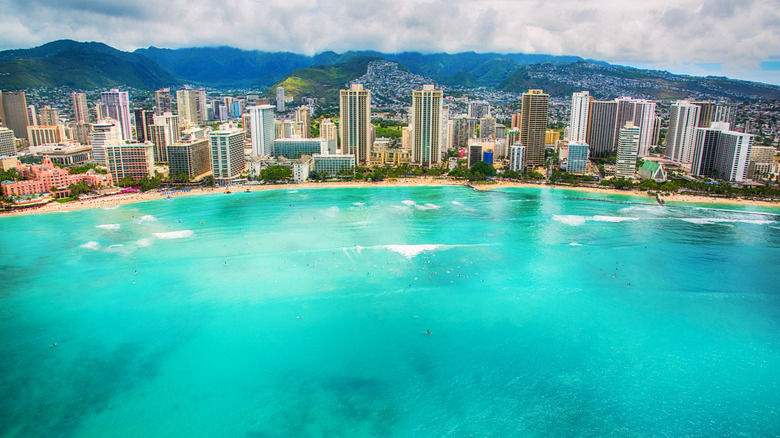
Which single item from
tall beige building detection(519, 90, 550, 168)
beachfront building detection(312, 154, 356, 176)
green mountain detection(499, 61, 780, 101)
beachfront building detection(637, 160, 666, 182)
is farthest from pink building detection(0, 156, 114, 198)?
green mountain detection(499, 61, 780, 101)

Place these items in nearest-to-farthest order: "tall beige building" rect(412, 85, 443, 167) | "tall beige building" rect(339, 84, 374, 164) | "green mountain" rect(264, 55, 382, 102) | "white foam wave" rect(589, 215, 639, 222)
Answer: "white foam wave" rect(589, 215, 639, 222) → "tall beige building" rect(412, 85, 443, 167) → "tall beige building" rect(339, 84, 374, 164) → "green mountain" rect(264, 55, 382, 102)

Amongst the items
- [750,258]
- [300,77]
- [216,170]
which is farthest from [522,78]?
[750,258]

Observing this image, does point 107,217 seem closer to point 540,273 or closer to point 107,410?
point 107,410

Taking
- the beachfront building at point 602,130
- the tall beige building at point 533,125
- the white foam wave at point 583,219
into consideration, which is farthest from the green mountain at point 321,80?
the white foam wave at point 583,219

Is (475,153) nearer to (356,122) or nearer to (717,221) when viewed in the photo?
(356,122)

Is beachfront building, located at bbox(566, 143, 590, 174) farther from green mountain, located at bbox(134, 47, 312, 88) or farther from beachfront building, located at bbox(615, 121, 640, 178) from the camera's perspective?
green mountain, located at bbox(134, 47, 312, 88)

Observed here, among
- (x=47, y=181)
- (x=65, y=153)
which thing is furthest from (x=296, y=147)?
(x=47, y=181)
